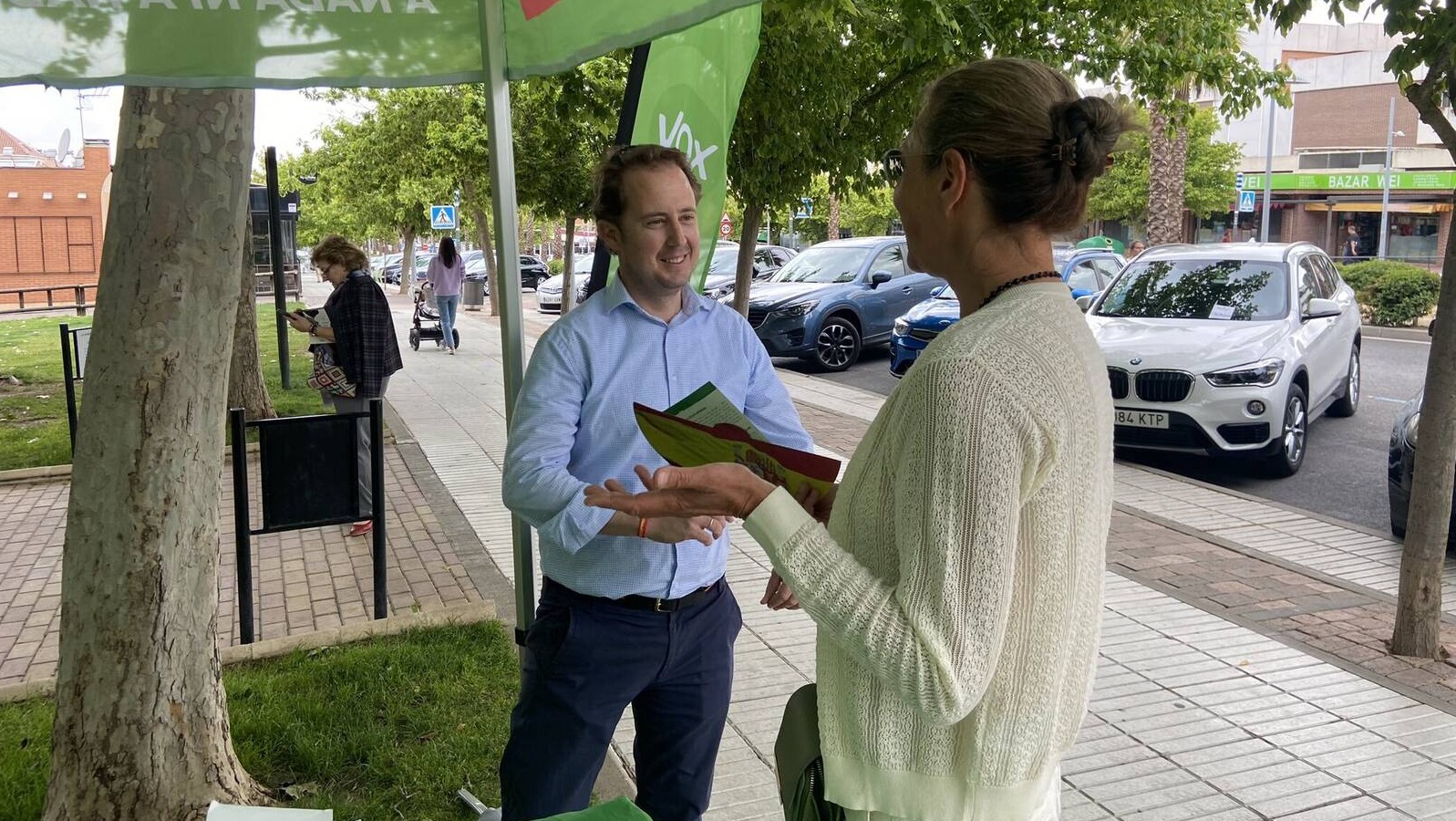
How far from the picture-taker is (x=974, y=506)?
4.72 feet

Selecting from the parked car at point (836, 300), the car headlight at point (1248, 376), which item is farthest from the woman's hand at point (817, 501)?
the parked car at point (836, 300)

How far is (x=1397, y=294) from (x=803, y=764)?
2379 centimetres

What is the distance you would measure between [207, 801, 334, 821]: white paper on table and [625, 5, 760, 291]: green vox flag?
1612 millimetres

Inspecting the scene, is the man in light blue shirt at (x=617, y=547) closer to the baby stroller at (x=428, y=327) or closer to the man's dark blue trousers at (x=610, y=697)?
the man's dark blue trousers at (x=610, y=697)

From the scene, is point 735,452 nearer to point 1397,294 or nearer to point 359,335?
point 359,335

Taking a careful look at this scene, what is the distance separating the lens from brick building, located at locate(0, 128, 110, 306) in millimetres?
46906

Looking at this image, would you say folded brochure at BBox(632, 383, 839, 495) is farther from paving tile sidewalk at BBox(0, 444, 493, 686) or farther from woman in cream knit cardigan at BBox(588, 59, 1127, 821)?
paving tile sidewalk at BBox(0, 444, 493, 686)

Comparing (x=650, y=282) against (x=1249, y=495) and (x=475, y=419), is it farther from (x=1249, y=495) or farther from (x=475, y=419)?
(x=475, y=419)

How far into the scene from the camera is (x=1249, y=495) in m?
8.70

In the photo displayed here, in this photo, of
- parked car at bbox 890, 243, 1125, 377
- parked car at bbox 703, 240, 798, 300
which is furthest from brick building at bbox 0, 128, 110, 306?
parked car at bbox 890, 243, 1125, 377

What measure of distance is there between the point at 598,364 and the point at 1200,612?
14.8 ft

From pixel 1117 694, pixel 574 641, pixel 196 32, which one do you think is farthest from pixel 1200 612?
pixel 196 32

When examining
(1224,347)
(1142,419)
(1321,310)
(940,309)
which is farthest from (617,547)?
(940,309)

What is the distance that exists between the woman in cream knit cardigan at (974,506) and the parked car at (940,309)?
11333 mm
